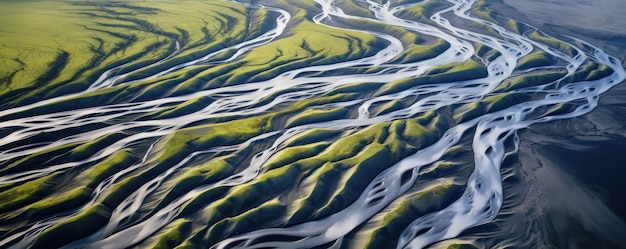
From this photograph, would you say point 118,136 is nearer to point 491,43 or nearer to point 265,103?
point 265,103

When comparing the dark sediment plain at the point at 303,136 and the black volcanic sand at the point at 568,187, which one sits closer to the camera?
the black volcanic sand at the point at 568,187

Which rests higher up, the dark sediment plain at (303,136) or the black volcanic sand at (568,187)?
the dark sediment plain at (303,136)

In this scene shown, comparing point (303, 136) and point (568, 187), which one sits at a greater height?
point (303, 136)

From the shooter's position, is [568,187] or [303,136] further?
[303,136]

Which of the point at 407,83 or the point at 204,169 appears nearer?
the point at 204,169

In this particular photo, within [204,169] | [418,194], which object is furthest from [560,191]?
[204,169]
